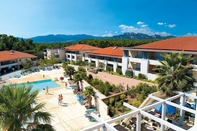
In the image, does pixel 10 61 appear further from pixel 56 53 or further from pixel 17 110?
pixel 17 110

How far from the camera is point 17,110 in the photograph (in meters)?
7.14

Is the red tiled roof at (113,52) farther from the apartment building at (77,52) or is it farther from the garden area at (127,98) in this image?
the garden area at (127,98)

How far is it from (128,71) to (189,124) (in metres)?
17.3

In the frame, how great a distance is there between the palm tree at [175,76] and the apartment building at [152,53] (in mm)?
8411

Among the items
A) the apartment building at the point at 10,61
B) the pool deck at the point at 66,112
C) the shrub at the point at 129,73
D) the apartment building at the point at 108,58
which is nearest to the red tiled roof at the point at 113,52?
the apartment building at the point at 108,58

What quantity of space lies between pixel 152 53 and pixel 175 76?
1465cm

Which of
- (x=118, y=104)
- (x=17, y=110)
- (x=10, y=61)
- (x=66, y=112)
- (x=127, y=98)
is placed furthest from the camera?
(x=10, y=61)

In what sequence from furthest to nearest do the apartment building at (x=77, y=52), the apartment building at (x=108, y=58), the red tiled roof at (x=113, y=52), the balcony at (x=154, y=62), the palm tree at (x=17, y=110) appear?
the apartment building at (x=77, y=52) < the red tiled roof at (x=113, y=52) < the apartment building at (x=108, y=58) < the balcony at (x=154, y=62) < the palm tree at (x=17, y=110)

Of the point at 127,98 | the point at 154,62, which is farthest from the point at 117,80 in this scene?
the point at 127,98

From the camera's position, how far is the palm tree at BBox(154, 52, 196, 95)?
44.4 ft

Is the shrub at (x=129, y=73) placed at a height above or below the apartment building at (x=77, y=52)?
below

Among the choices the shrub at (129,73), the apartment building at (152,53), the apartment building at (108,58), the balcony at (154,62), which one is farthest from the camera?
the apartment building at (108,58)

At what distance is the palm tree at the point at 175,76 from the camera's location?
1354cm

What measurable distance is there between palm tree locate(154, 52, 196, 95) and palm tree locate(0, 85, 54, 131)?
10878 mm
